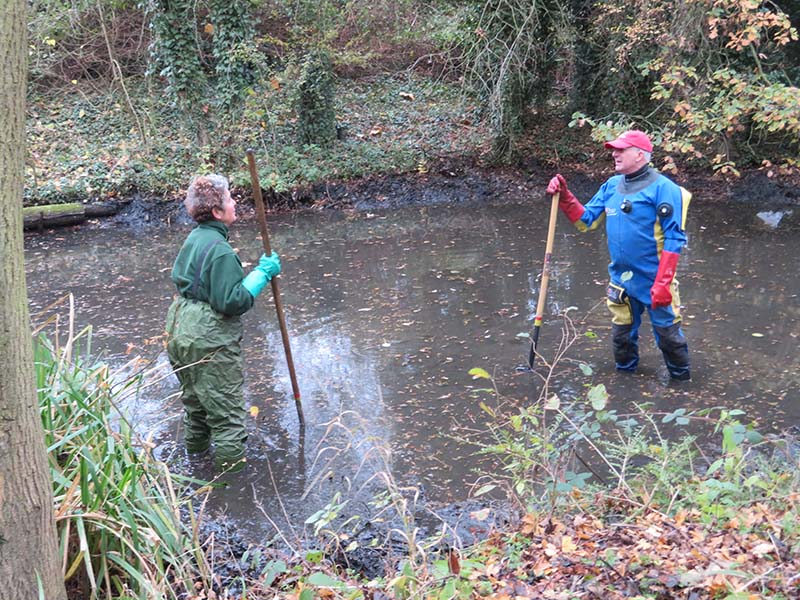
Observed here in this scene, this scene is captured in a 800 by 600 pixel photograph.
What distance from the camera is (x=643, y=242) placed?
592 centimetres

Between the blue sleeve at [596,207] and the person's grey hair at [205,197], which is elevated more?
the person's grey hair at [205,197]

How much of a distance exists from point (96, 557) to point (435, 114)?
16.1m

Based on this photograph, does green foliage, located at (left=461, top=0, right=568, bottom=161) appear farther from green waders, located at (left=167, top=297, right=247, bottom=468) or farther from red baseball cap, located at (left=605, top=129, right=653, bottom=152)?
green waders, located at (left=167, top=297, right=247, bottom=468)

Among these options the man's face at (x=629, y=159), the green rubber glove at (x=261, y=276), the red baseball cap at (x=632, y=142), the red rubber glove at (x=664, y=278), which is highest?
the red baseball cap at (x=632, y=142)

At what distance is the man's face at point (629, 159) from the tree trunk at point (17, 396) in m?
4.46

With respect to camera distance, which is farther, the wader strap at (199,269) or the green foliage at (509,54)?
the green foliage at (509,54)

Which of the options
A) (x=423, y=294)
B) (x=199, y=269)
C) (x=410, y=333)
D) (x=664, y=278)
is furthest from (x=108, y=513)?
(x=423, y=294)

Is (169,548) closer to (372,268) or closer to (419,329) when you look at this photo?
(419,329)

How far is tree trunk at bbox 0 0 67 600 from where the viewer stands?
97.3 inches

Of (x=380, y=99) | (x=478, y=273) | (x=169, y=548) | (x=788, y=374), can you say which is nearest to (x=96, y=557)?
(x=169, y=548)

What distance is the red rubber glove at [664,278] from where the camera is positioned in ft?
18.8

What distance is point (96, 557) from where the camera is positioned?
11.1ft

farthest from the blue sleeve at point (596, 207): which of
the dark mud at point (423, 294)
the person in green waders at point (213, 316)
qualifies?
the person in green waders at point (213, 316)

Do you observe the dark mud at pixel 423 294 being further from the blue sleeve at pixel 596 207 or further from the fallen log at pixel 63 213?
the blue sleeve at pixel 596 207
